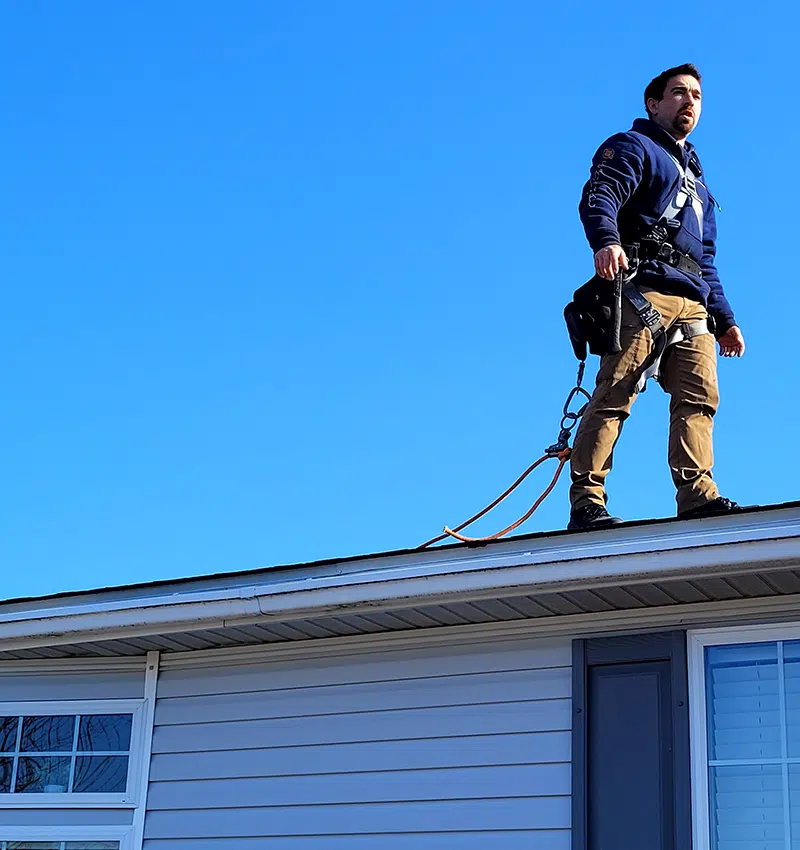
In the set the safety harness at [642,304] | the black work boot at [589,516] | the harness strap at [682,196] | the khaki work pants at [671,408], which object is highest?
the harness strap at [682,196]

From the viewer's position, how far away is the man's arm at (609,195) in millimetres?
6582

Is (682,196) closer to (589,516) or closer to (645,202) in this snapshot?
(645,202)

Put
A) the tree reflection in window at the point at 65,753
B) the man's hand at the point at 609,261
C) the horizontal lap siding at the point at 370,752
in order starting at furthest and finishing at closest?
the tree reflection in window at the point at 65,753, the man's hand at the point at 609,261, the horizontal lap siding at the point at 370,752

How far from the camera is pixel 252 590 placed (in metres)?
6.54

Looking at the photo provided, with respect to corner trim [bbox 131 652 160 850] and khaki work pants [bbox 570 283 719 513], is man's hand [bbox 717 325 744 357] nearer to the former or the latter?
khaki work pants [bbox 570 283 719 513]

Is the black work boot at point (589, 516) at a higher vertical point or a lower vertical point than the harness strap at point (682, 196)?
lower

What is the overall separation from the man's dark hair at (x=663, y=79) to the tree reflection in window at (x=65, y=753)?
408 cm


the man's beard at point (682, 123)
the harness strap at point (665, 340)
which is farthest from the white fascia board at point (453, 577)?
the man's beard at point (682, 123)

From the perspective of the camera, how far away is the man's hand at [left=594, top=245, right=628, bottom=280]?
21.5 feet

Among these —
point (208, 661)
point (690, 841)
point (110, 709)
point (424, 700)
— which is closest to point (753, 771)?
point (690, 841)

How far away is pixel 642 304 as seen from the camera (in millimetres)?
6707

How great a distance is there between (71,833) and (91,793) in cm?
21

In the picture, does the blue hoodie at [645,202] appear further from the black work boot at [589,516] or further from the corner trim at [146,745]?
the corner trim at [146,745]

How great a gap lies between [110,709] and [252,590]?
50.7 inches
